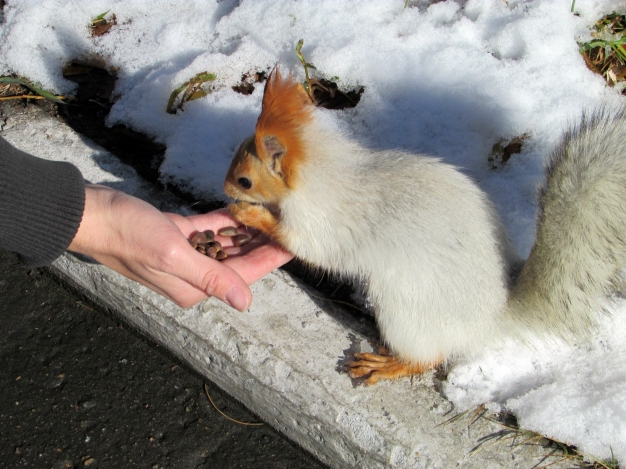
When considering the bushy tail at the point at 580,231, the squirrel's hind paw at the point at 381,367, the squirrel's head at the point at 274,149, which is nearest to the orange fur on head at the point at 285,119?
the squirrel's head at the point at 274,149

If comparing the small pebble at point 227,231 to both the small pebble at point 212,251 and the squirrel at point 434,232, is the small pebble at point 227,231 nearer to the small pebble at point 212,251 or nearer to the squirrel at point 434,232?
the small pebble at point 212,251

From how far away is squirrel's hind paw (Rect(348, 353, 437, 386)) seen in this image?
1722 millimetres

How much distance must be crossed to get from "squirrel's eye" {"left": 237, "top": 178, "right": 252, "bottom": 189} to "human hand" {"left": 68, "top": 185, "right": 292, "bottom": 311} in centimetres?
22

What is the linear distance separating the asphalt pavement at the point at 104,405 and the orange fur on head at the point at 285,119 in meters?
0.78

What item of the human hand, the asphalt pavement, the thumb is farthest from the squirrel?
the asphalt pavement

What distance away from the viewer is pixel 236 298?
5.30ft

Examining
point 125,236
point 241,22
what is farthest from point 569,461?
point 241,22

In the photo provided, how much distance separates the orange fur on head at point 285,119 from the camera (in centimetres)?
165

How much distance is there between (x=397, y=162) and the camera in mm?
1738

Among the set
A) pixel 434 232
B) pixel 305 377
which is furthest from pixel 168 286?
pixel 434 232

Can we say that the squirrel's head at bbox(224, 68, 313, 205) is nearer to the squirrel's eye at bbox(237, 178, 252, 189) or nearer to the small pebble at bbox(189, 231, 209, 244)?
the squirrel's eye at bbox(237, 178, 252, 189)

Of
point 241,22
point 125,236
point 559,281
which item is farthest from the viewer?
point 241,22

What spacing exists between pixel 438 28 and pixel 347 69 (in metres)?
0.40

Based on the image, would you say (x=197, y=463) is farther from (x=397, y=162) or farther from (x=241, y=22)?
(x=241, y=22)
